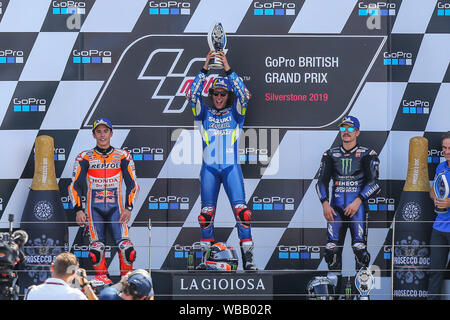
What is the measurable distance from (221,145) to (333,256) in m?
1.57

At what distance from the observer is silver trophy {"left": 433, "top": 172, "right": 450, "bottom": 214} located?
8656 mm

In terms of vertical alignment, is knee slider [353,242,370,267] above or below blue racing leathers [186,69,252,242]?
below

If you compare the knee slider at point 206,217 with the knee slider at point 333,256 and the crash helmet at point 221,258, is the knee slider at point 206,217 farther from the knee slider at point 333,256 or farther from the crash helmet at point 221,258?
the knee slider at point 333,256

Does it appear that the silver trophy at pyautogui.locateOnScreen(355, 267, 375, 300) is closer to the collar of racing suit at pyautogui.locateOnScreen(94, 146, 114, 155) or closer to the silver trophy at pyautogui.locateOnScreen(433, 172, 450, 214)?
the silver trophy at pyautogui.locateOnScreen(433, 172, 450, 214)

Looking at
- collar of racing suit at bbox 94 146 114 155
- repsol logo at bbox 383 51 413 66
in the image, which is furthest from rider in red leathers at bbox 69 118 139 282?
repsol logo at bbox 383 51 413 66

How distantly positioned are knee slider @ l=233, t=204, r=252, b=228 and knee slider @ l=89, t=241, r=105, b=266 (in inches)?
53.6

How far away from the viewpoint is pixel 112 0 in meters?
9.26

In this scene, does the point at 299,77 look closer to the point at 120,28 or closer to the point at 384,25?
the point at 384,25

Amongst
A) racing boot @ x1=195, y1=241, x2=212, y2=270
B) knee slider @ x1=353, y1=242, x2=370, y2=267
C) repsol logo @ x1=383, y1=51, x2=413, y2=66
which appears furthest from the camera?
repsol logo @ x1=383, y1=51, x2=413, y2=66

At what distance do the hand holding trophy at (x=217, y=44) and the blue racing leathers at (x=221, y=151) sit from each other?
0.40ft

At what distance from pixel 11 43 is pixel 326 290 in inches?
162

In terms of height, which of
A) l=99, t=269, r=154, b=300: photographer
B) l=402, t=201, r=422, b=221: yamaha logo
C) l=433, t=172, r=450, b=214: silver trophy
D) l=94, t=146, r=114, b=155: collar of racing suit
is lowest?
l=99, t=269, r=154, b=300: photographer

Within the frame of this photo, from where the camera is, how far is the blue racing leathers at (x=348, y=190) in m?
8.73

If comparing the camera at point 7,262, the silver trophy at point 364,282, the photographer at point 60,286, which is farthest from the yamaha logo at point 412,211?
the photographer at point 60,286
